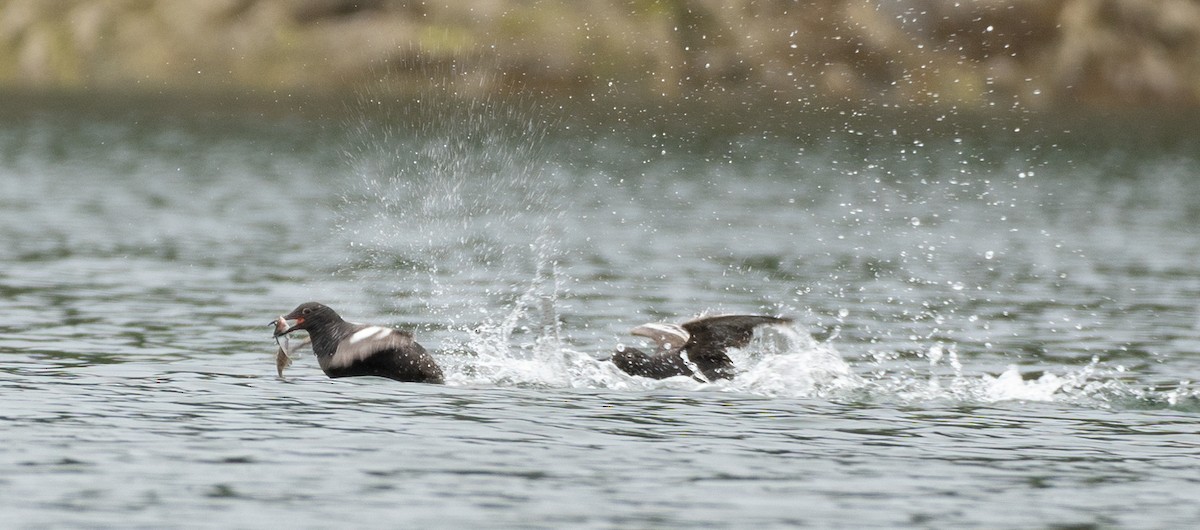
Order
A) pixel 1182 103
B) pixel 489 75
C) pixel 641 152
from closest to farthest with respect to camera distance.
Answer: pixel 641 152 → pixel 1182 103 → pixel 489 75

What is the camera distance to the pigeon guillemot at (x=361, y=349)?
2025cm

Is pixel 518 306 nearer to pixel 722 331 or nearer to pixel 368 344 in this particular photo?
pixel 368 344

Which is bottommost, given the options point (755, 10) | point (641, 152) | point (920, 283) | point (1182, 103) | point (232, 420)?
point (232, 420)

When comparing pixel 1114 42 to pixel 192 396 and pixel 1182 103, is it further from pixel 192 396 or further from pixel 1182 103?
pixel 192 396

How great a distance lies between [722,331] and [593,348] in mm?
4069

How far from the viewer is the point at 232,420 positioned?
59.0 ft

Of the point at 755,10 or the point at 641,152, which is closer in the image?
the point at 641,152

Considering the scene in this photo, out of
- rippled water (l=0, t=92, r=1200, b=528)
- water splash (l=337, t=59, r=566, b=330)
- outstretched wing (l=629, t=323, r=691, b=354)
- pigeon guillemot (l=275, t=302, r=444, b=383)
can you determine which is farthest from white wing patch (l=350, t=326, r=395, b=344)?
water splash (l=337, t=59, r=566, b=330)

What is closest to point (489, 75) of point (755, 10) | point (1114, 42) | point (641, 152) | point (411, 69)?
point (411, 69)

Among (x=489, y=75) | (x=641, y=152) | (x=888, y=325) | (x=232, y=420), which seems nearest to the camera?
(x=232, y=420)

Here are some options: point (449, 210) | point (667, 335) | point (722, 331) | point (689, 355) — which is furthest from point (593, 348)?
point (449, 210)

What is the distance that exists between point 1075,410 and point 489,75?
103 meters

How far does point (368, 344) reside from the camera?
2030 centimetres

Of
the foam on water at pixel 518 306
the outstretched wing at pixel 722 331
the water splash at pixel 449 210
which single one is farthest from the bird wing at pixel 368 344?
the water splash at pixel 449 210
